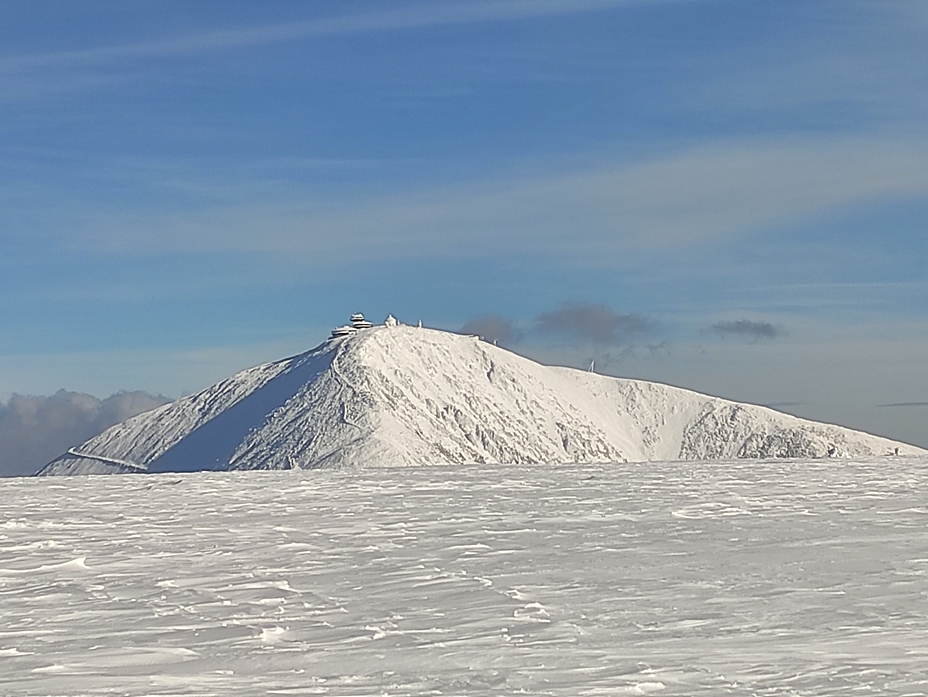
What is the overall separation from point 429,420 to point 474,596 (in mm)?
106942

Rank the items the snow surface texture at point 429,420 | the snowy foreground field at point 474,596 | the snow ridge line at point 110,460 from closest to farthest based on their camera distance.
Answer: the snowy foreground field at point 474,596 < the snow surface texture at point 429,420 < the snow ridge line at point 110,460

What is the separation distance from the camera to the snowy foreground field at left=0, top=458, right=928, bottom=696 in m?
7.18

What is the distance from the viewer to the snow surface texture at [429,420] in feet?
346

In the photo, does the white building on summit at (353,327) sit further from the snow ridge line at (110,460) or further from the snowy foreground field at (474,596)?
the snowy foreground field at (474,596)

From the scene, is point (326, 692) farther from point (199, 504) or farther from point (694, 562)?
point (199, 504)

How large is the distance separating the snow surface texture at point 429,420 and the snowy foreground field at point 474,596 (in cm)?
7885

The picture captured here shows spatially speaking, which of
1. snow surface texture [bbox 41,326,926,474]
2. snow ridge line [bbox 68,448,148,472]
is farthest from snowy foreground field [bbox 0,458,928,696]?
snow ridge line [bbox 68,448,148,472]

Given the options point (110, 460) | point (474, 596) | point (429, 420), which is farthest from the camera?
point (429, 420)

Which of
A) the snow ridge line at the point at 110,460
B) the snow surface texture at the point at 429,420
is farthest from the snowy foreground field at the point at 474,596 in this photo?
the snow ridge line at the point at 110,460

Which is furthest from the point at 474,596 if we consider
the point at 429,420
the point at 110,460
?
the point at 110,460

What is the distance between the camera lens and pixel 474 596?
960cm

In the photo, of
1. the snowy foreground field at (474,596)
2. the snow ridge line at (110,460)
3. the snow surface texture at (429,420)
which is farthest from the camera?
the snow ridge line at (110,460)

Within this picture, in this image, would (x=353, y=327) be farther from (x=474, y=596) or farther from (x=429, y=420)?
(x=474, y=596)

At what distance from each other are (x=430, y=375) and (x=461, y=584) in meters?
115
